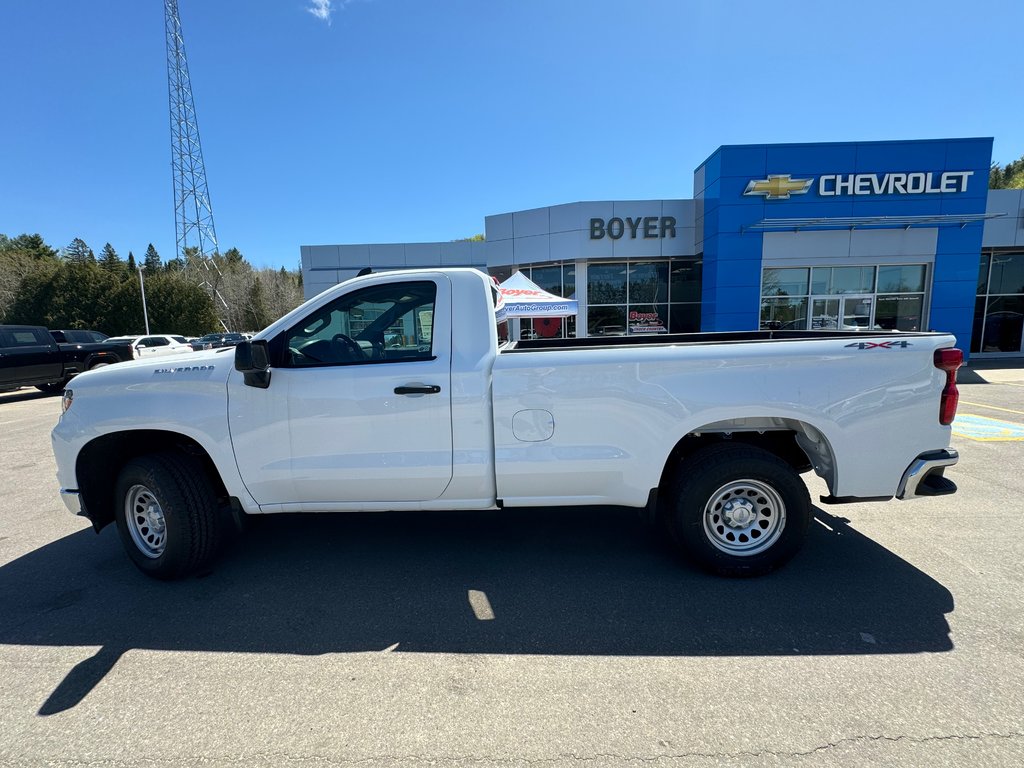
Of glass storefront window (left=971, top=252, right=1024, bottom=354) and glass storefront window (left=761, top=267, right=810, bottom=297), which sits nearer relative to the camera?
glass storefront window (left=761, top=267, right=810, bottom=297)

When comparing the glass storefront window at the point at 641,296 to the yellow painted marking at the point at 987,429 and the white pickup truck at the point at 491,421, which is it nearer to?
the yellow painted marking at the point at 987,429

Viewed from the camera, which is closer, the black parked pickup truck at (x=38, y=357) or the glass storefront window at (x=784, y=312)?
the black parked pickup truck at (x=38, y=357)

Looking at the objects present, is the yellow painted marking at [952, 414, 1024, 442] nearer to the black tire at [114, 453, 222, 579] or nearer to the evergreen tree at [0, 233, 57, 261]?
the black tire at [114, 453, 222, 579]

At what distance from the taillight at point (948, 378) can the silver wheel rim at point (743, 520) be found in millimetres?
1179

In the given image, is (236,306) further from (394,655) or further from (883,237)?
(394,655)

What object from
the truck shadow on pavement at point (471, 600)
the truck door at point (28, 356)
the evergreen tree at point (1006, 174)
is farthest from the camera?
the evergreen tree at point (1006, 174)

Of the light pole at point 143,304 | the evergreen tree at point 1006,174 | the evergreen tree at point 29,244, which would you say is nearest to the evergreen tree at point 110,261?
the evergreen tree at point 29,244

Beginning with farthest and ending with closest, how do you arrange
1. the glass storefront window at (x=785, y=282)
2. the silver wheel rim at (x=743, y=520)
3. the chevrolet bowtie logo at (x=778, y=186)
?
the glass storefront window at (x=785, y=282)
the chevrolet bowtie logo at (x=778, y=186)
the silver wheel rim at (x=743, y=520)

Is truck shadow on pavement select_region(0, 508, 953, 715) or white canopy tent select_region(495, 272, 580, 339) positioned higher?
white canopy tent select_region(495, 272, 580, 339)

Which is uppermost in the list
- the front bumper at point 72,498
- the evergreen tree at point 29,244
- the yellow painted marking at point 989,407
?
the evergreen tree at point 29,244

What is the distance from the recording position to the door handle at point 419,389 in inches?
130

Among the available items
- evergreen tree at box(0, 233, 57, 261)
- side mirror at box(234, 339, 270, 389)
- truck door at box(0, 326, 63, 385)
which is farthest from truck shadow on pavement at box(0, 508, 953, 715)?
evergreen tree at box(0, 233, 57, 261)

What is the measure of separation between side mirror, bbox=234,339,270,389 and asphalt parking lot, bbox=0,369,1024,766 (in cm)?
144

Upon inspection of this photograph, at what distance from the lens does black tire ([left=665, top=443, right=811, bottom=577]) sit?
332 cm
